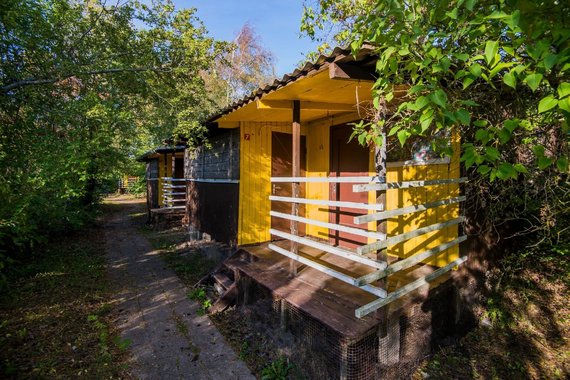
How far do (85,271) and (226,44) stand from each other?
5891mm

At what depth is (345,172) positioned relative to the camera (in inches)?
213

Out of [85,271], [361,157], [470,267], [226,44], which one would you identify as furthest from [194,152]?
[470,267]

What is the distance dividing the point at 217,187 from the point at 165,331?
3.44 metres

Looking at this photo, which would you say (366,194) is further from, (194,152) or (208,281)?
(194,152)

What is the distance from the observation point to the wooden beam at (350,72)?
2879 mm

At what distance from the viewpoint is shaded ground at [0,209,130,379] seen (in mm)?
3400

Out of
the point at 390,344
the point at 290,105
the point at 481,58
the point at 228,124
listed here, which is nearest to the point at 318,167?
the point at 290,105

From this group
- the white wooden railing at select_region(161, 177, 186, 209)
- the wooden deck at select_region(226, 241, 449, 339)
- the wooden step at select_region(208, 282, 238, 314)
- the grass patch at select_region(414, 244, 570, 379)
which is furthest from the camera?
the white wooden railing at select_region(161, 177, 186, 209)

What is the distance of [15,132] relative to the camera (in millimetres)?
4668

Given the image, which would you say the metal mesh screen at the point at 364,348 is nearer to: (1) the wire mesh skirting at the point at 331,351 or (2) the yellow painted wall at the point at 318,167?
(1) the wire mesh skirting at the point at 331,351

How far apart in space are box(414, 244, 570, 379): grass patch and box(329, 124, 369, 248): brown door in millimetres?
1983

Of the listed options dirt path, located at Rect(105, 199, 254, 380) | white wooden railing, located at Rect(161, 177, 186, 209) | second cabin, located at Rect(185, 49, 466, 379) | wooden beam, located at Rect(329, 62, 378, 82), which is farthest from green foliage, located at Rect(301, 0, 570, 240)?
white wooden railing, located at Rect(161, 177, 186, 209)

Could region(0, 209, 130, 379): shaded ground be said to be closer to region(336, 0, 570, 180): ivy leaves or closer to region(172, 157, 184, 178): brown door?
region(336, 0, 570, 180): ivy leaves

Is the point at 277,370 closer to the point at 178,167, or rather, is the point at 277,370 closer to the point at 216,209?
the point at 216,209
